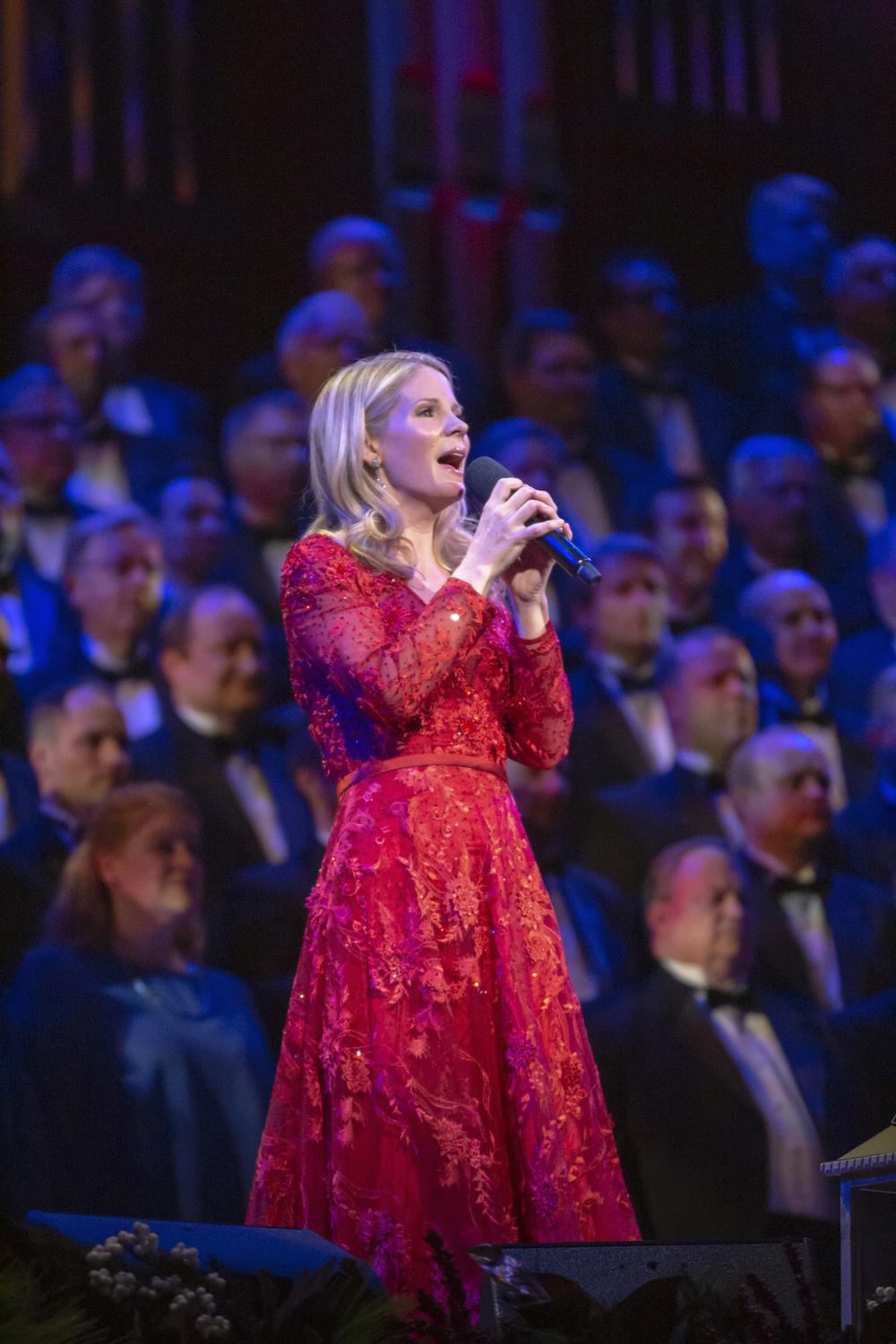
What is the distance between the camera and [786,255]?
469 cm

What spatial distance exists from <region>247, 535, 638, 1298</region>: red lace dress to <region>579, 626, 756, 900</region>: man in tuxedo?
204 centimetres

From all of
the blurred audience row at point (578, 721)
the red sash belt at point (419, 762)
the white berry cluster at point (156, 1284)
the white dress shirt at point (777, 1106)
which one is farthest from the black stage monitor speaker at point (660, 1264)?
the white dress shirt at point (777, 1106)

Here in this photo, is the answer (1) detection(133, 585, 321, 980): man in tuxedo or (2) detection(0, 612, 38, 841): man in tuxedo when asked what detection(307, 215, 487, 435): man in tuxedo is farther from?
(2) detection(0, 612, 38, 841): man in tuxedo

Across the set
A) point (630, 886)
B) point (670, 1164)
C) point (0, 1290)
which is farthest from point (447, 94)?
point (0, 1290)

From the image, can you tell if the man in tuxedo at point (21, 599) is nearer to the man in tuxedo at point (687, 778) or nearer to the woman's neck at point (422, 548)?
the man in tuxedo at point (687, 778)

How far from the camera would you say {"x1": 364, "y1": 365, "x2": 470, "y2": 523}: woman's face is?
223cm

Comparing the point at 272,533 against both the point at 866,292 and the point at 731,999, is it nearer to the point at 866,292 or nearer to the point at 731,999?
the point at 731,999

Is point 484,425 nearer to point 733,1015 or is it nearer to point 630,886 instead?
point 630,886

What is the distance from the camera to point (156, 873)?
3.81 meters

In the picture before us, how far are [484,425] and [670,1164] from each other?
6.46 ft

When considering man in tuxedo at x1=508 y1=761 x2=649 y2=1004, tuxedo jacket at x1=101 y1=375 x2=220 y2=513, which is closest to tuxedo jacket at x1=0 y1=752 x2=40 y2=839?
tuxedo jacket at x1=101 y1=375 x2=220 y2=513

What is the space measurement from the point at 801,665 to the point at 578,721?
670mm

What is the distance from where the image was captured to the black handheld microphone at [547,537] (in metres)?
1.96

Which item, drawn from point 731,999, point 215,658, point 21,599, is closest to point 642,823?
point 731,999
